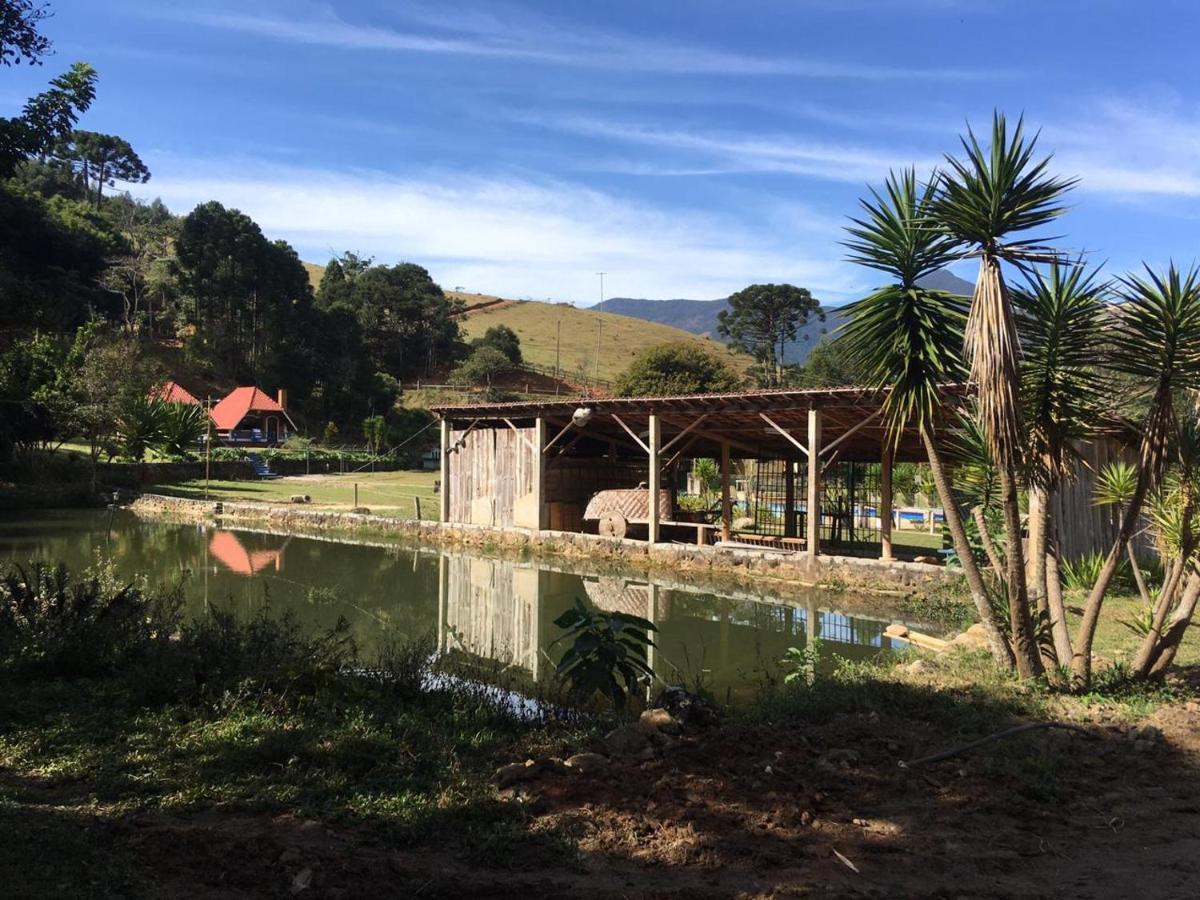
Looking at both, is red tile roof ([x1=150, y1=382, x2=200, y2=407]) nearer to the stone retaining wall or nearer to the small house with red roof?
the small house with red roof

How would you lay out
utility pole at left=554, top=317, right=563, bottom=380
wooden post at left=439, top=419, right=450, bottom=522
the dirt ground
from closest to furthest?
the dirt ground, wooden post at left=439, top=419, right=450, bottom=522, utility pole at left=554, top=317, right=563, bottom=380

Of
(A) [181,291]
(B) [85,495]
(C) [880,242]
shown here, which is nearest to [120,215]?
(A) [181,291]

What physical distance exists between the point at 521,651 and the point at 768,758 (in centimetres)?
562

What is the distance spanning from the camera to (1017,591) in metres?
6.25

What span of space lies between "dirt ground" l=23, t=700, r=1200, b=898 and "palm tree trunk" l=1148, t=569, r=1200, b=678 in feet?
4.57

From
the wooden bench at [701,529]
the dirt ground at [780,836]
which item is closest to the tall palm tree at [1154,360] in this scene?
the dirt ground at [780,836]

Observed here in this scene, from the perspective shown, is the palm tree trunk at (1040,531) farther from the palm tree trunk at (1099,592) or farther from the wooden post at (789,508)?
the wooden post at (789,508)

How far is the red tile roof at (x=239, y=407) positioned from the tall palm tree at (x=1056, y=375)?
144 ft

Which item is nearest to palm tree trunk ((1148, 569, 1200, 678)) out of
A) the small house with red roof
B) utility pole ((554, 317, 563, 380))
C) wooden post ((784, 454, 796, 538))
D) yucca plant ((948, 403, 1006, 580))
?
yucca plant ((948, 403, 1006, 580))

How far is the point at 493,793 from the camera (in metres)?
4.25

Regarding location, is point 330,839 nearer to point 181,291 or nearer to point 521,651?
point 521,651

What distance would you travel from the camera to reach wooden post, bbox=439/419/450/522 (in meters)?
22.3

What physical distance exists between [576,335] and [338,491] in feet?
181

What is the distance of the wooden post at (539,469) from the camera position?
20.3 metres
